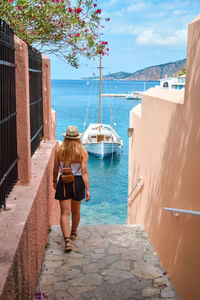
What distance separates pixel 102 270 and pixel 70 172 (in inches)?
54.0

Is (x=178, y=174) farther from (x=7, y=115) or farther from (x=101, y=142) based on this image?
(x=101, y=142)

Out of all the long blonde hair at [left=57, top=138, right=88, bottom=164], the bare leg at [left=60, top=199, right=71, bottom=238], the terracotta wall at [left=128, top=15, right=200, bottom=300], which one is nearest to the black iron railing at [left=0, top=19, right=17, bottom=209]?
the long blonde hair at [left=57, top=138, right=88, bottom=164]

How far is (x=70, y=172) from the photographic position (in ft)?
16.0

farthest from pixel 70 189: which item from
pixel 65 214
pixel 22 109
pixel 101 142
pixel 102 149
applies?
pixel 101 142

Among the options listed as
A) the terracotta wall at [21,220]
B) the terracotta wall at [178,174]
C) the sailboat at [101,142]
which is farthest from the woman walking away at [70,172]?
the sailboat at [101,142]

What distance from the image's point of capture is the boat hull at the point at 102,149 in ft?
117

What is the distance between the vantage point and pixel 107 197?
74.4 feet

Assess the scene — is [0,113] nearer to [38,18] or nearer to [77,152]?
[77,152]

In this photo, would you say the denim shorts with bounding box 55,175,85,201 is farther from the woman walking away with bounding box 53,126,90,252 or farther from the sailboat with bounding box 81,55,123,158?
the sailboat with bounding box 81,55,123,158

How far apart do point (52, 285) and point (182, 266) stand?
1.53 metres

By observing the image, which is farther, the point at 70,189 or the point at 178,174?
the point at 70,189

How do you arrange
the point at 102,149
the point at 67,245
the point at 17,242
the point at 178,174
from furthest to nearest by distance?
the point at 102,149 < the point at 67,245 < the point at 178,174 < the point at 17,242

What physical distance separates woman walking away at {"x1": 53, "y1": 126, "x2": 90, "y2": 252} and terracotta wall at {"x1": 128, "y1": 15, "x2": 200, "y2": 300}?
4.00 feet

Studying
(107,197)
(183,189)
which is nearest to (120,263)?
(183,189)
